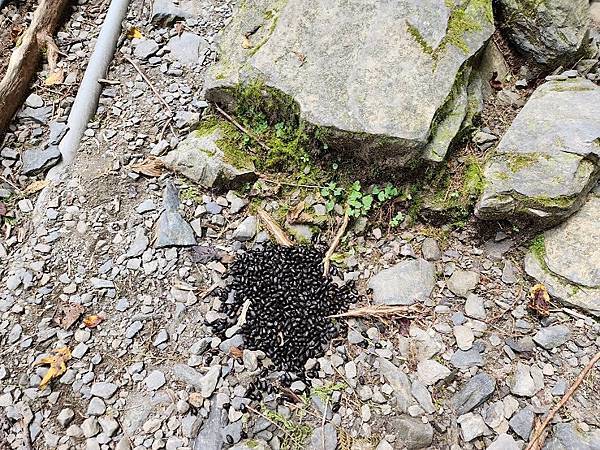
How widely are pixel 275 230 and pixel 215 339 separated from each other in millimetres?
805

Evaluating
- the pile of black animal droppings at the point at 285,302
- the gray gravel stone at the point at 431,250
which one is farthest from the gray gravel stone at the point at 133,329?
the gray gravel stone at the point at 431,250

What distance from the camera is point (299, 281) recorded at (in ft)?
11.4

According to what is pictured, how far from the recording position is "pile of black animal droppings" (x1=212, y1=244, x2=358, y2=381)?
329 cm

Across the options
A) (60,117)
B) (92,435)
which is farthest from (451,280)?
(60,117)

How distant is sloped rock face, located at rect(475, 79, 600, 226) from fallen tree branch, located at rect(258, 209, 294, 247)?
1.19 metres

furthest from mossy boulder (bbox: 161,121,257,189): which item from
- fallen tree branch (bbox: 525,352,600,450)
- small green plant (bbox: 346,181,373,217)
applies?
fallen tree branch (bbox: 525,352,600,450)

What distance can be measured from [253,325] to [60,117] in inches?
89.7

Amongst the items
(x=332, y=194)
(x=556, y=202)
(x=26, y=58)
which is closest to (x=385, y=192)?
(x=332, y=194)

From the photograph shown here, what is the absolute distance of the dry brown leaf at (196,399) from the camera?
3145mm

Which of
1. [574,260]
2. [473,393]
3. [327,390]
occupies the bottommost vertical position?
[327,390]

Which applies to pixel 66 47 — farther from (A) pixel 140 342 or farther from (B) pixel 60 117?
(A) pixel 140 342

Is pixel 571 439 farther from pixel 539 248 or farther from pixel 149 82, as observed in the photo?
pixel 149 82

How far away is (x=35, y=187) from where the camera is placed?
3.98m

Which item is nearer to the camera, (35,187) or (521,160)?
(521,160)
